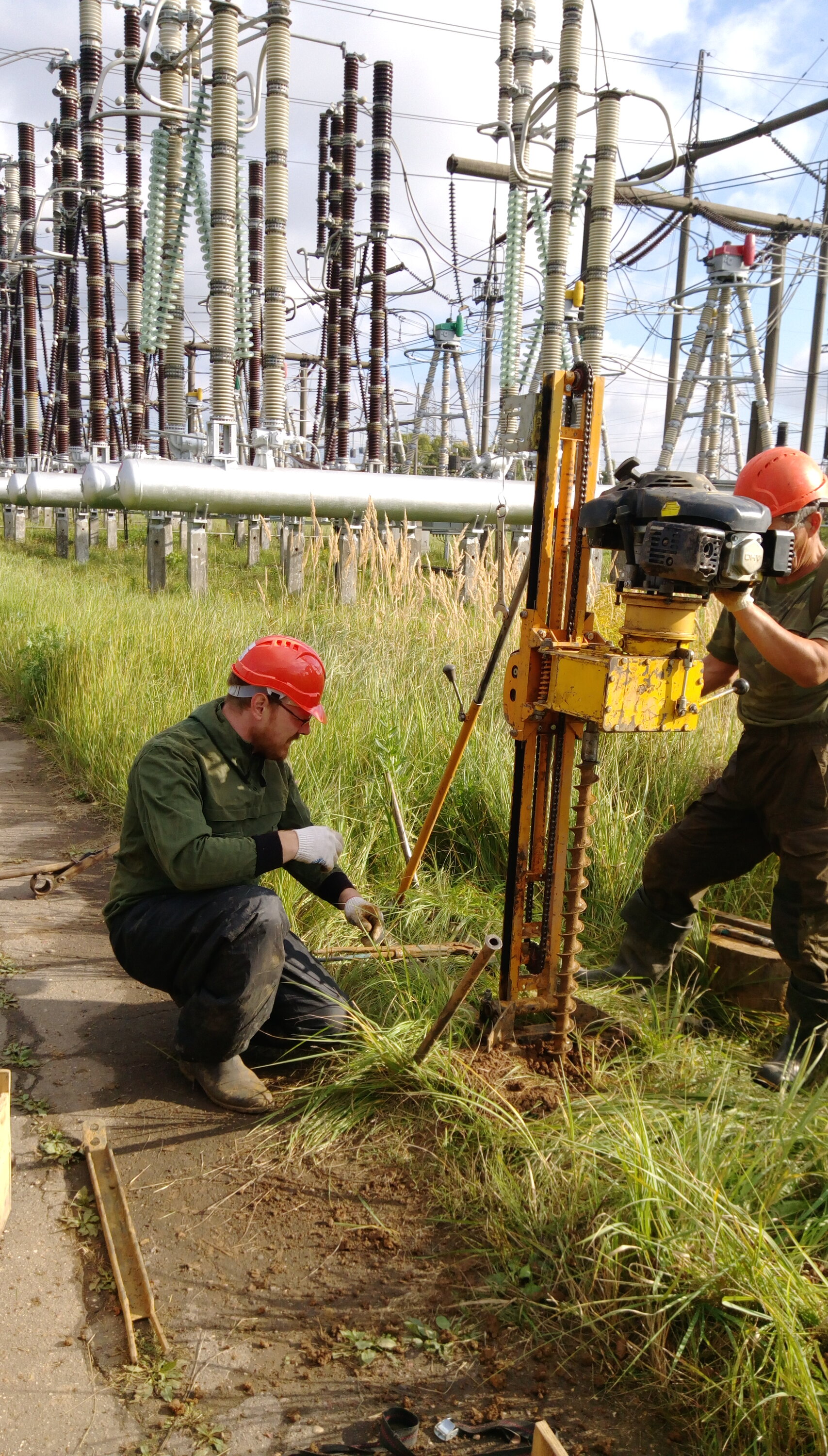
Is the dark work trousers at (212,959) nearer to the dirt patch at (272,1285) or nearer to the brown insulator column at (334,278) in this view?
the dirt patch at (272,1285)

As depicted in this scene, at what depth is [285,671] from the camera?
313cm

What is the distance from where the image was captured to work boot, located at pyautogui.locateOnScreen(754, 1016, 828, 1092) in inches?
121

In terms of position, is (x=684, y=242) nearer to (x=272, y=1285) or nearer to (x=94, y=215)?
(x=94, y=215)

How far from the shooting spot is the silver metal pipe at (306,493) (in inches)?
332

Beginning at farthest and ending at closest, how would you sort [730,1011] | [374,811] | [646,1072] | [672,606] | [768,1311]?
[374,811]
[730,1011]
[646,1072]
[672,606]
[768,1311]

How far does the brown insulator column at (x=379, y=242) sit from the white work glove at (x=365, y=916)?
35.8 feet

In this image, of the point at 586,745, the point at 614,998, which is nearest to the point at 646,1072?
the point at 614,998

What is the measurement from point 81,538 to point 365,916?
42.0ft

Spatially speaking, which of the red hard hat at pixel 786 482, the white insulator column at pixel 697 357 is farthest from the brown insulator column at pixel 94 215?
the red hard hat at pixel 786 482

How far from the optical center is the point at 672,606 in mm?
2541

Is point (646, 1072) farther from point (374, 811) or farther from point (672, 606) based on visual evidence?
point (374, 811)

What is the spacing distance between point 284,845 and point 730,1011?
68.7 inches

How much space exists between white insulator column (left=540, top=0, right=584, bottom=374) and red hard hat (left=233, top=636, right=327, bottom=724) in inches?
376

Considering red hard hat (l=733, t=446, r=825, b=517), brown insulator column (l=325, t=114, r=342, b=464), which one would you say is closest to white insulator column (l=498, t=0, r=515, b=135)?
brown insulator column (l=325, t=114, r=342, b=464)
